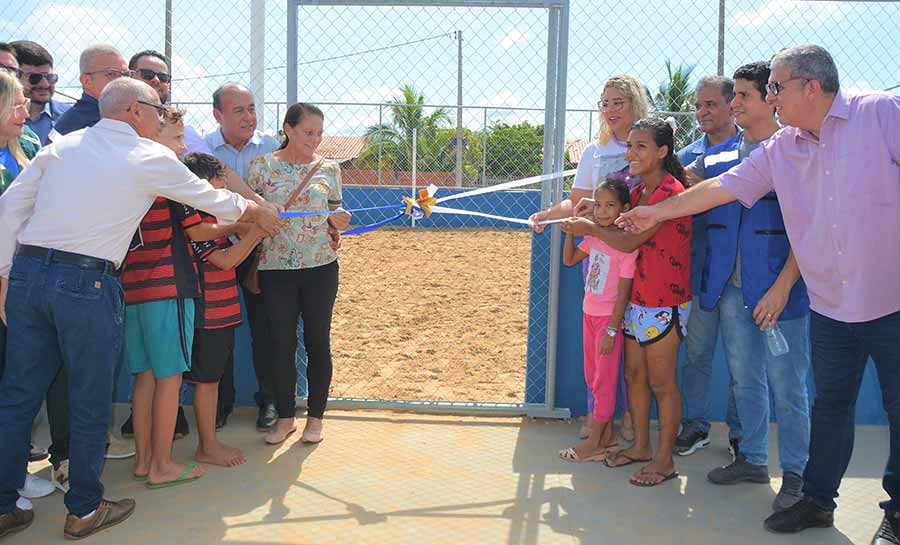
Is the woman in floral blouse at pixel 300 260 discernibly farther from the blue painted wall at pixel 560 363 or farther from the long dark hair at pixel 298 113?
the blue painted wall at pixel 560 363

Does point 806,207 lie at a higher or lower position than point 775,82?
lower

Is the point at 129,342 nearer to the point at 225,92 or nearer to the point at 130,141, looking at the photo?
the point at 130,141

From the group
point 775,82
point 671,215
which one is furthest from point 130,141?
point 775,82

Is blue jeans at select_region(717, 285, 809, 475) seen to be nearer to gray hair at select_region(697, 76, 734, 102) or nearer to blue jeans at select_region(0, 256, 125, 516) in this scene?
gray hair at select_region(697, 76, 734, 102)

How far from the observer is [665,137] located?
3582mm

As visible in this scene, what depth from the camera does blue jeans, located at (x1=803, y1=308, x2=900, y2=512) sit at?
9.64 ft

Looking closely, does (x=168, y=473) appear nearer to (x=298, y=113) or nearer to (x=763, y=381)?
(x=298, y=113)

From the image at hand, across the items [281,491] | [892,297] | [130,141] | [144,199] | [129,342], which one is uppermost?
[130,141]

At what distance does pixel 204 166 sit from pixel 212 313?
27.9 inches

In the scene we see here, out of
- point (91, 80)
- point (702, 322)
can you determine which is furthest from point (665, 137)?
point (91, 80)

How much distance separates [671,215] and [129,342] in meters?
2.52

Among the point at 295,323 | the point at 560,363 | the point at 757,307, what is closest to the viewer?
the point at 757,307

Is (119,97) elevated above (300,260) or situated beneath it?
elevated above

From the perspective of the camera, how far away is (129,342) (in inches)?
139
